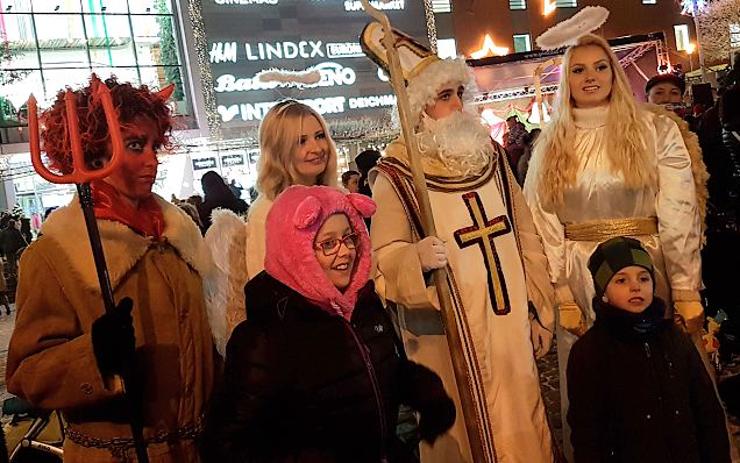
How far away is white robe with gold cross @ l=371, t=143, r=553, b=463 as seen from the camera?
10.3 ft

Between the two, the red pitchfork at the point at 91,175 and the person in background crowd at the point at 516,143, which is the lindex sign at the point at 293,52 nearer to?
the person in background crowd at the point at 516,143

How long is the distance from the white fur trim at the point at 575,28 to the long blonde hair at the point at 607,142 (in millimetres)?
89

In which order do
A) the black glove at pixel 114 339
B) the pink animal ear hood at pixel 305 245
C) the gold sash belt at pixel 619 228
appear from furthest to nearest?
the gold sash belt at pixel 619 228 → the pink animal ear hood at pixel 305 245 → the black glove at pixel 114 339

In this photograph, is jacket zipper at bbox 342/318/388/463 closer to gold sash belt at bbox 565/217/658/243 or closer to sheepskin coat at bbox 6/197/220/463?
sheepskin coat at bbox 6/197/220/463

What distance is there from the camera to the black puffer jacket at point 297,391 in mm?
1950

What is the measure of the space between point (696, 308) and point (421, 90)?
1609mm

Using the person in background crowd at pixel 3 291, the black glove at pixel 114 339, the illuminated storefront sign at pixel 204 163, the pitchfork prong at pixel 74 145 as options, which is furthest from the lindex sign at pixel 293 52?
the black glove at pixel 114 339

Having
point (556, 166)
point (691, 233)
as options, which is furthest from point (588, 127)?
point (691, 233)

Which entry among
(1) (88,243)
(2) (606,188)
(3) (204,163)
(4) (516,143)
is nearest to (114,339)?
(1) (88,243)

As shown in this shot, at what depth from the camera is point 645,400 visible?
2.63 meters

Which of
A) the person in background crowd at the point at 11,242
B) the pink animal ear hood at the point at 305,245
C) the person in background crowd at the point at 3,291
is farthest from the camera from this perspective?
the person in background crowd at the point at 11,242

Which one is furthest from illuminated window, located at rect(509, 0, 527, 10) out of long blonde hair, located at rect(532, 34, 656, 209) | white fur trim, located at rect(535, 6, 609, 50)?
long blonde hair, located at rect(532, 34, 656, 209)

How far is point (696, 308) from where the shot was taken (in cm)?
311

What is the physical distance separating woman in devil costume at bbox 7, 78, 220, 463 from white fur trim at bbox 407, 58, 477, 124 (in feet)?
4.44
